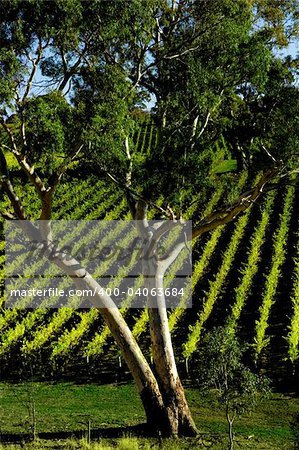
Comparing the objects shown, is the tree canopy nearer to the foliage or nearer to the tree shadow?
the foliage

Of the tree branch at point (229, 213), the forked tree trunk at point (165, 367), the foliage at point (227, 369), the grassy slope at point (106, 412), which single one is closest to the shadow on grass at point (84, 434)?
the grassy slope at point (106, 412)

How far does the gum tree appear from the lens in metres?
10.6

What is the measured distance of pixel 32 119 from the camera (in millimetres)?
10586

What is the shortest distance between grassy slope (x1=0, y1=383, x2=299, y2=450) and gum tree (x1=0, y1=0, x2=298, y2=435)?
58.7 inches

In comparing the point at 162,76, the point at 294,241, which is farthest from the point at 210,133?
the point at 294,241

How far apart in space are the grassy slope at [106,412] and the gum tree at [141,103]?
4.90 ft

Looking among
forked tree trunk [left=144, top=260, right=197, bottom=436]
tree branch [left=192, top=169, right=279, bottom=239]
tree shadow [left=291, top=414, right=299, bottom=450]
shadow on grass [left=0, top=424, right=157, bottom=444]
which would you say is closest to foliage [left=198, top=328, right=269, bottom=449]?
tree shadow [left=291, top=414, right=299, bottom=450]

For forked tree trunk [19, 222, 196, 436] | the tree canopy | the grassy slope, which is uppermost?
the tree canopy

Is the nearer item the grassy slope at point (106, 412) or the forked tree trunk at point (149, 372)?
the forked tree trunk at point (149, 372)

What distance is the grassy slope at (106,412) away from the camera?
39.3 feet

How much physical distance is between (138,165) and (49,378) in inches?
280

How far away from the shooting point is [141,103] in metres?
12.8

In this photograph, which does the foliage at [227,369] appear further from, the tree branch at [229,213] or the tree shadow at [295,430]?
the tree branch at [229,213]

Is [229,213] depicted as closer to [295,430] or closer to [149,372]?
[149,372]
